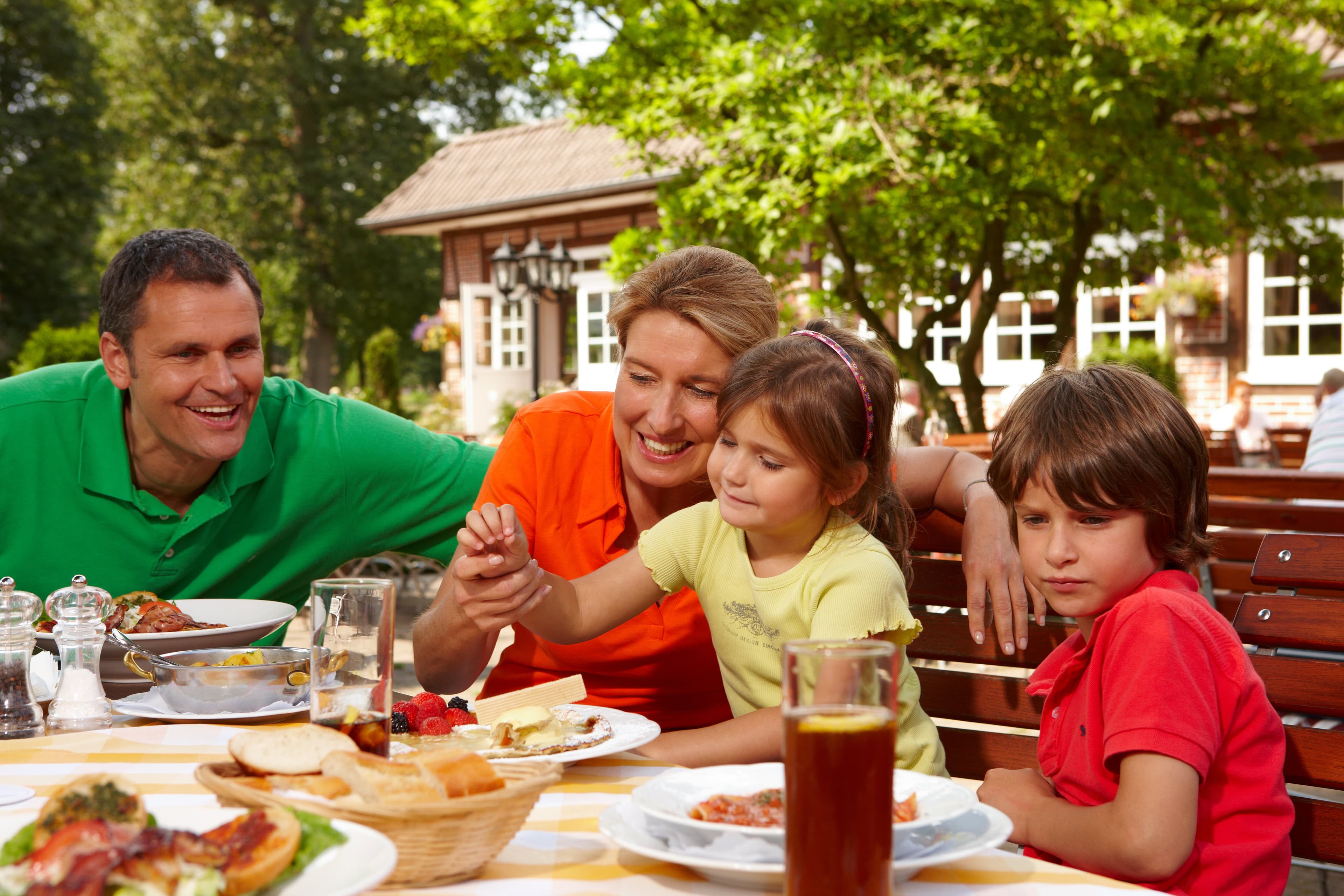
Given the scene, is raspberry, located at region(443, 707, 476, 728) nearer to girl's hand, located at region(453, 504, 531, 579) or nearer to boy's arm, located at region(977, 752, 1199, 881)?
girl's hand, located at region(453, 504, 531, 579)

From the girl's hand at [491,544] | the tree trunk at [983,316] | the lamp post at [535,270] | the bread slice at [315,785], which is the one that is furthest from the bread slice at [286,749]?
the lamp post at [535,270]

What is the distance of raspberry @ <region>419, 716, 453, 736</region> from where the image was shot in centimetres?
151

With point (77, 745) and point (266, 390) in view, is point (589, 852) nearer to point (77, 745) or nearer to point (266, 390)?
point (77, 745)

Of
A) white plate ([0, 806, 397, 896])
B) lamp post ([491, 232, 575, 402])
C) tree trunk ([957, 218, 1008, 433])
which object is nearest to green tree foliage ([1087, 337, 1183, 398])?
tree trunk ([957, 218, 1008, 433])

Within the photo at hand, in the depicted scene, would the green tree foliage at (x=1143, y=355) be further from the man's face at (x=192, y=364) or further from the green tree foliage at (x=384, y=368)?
the green tree foliage at (x=384, y=368)

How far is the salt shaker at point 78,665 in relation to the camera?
1.73 metres

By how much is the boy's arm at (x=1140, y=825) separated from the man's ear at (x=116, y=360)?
2153 mm

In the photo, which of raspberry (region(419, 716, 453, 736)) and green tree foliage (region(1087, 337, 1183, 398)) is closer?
raspberry (region(419, 716, 453, 736))

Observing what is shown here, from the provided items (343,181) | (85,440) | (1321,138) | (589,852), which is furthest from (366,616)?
(343,181)

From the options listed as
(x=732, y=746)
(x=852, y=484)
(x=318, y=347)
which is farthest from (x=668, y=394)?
(x=318, y=347)

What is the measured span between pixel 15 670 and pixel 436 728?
66cm

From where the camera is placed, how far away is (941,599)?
7.91 feet

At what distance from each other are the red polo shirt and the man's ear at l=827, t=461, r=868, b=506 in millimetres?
505

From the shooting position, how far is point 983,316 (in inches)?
344
